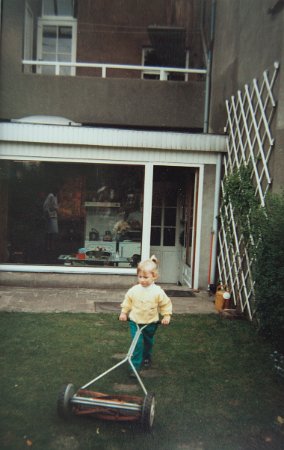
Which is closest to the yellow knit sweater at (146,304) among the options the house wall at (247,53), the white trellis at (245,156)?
the house wall at (247,53)

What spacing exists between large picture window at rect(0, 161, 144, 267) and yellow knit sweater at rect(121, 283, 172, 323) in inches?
178

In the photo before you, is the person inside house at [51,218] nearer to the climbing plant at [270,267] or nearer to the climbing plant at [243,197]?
the climbing plant at [243,197]

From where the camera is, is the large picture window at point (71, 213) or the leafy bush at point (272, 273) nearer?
the leafy bush at point (272, 273)

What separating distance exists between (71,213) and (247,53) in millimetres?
4252

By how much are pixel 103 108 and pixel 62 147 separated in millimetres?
1753

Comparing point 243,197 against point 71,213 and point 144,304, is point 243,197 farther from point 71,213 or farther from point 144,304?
point 71,213

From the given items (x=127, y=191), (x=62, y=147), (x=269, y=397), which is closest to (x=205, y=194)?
(x=127, y=191)

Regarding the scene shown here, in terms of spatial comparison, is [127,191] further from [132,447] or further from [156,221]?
[132,447]

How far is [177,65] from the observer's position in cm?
1185

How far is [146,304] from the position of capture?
4.59 meters

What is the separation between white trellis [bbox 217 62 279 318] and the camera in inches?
259

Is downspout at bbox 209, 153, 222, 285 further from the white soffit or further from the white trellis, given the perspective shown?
the white soffit

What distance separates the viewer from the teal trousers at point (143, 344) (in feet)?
15.3

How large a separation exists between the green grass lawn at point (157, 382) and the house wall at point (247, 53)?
2.07 metres
